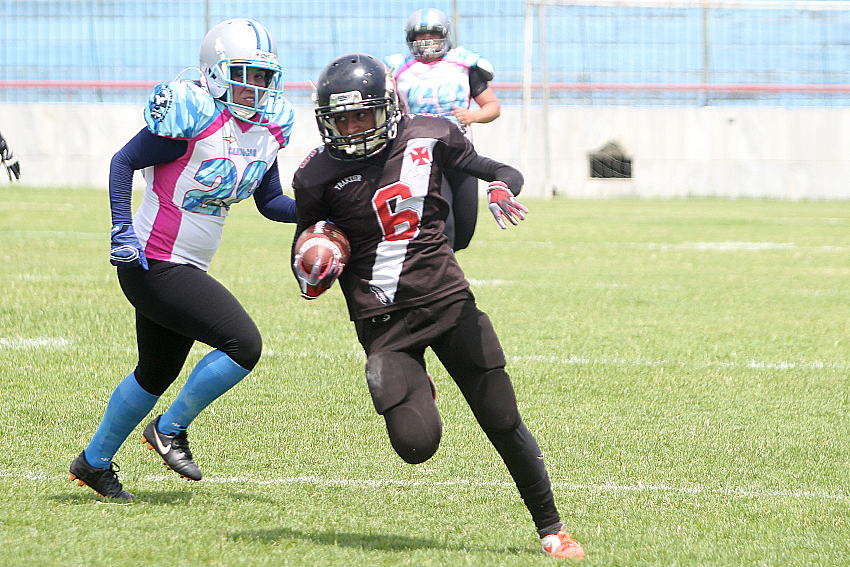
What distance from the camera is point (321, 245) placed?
11.8 ft

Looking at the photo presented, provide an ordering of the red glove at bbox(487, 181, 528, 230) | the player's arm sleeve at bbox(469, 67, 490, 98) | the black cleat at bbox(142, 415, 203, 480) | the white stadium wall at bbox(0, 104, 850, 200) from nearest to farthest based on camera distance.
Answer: the red glove at bbox(487, 181, 528, 230) → the black cleat at bbox(142, 415, 203, 480) → the player's arm sleeve at bbox(469, 67, 490, 98) → the white stadium wall at bbox(0, 104, 850, 200)

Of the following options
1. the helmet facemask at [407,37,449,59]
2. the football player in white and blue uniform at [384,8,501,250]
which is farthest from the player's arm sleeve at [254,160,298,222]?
the helmet facemask at [407,37,449,59]

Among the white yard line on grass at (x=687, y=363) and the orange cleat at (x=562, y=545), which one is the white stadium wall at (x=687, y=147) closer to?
the white yard line on grass at (x=687, y=363)

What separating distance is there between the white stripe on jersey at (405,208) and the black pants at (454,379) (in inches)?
4.9

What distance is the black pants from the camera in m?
3.54

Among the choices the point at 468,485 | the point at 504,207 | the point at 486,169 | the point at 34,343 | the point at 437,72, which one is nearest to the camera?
the point at 504,207

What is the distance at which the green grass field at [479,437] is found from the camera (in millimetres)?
3680

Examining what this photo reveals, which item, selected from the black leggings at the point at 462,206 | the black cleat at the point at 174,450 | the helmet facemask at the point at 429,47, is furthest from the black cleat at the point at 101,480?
the helmet facemask at the point at 429,47

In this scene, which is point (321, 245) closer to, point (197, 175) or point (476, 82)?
point (197, 175)

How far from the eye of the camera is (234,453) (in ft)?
15.8

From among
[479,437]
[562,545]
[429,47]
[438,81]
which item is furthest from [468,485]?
[429,47]

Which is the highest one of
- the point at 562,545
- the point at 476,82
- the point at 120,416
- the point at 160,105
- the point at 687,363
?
the point at 476,82

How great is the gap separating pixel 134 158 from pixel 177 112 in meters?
0.26

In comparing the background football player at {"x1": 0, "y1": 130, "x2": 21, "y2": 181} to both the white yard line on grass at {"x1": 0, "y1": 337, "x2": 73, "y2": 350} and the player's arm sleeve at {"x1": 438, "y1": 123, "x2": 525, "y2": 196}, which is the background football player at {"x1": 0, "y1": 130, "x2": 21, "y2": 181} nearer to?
the white yard line on grass at {"x1": 0, "y1": 337, "x2": 73, "y2": 350}
